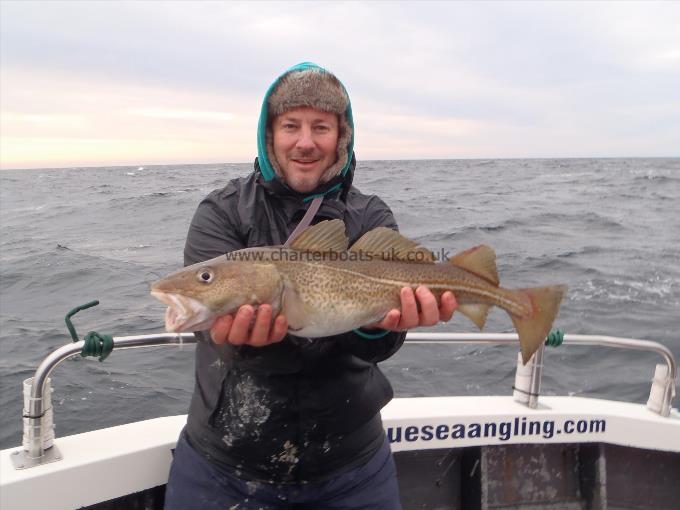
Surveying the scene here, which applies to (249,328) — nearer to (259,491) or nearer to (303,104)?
(259,491)

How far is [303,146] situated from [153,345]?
1.61m

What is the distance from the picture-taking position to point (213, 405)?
2.89m

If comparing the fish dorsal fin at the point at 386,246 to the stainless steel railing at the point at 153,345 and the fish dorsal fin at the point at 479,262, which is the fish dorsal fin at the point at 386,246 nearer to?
the fish dorsal fin at the point at 479,262

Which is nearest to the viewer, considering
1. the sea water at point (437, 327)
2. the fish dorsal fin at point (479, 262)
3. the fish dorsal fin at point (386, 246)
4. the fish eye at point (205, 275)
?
the fish eye at point (205, 275)

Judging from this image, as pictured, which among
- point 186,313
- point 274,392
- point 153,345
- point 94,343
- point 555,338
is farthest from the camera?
point 555,338

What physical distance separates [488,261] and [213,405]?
1.84 meters

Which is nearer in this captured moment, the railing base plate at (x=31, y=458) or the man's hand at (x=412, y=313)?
the man's hand at (x=412, y=313)

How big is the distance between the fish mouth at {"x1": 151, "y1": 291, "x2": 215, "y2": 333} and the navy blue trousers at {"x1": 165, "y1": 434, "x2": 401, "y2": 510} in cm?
78

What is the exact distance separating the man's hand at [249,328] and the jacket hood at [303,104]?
87cm

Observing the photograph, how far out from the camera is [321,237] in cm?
299

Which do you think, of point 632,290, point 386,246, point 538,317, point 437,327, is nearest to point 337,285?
point 386,246

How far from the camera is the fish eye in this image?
9.13 feet

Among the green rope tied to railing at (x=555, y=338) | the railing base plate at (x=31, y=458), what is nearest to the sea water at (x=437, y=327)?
the railing base plate at (x=31, y=458)

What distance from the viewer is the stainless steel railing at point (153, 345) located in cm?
317
